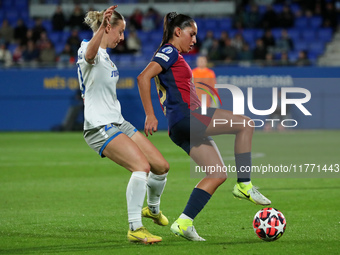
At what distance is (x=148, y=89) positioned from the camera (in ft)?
19.5

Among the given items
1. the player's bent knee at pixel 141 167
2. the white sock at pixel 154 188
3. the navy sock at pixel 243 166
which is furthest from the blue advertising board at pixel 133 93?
the player's bent knee at pixel 141 167

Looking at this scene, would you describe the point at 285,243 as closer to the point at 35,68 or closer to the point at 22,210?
the point at 22,210

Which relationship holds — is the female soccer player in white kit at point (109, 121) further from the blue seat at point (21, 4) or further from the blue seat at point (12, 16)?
the blue seat at point (21, 4)

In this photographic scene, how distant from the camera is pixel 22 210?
27.0 feet

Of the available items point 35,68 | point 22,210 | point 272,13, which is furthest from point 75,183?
point 272,13

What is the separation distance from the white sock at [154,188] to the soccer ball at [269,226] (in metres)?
1.09

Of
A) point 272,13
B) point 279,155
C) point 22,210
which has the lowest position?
point 279,155

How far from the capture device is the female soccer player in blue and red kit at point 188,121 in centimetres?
600

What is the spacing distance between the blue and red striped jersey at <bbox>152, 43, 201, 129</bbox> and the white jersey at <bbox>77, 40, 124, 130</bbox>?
0.49 metres

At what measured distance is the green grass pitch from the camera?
233 inches

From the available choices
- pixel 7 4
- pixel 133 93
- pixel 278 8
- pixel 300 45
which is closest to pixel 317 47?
pixel 300 45

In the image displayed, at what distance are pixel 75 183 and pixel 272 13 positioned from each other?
1650 cm

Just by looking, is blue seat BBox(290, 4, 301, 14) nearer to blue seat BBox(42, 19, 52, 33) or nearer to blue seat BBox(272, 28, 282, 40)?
blue seat BBox(272, 28, 282, 40)

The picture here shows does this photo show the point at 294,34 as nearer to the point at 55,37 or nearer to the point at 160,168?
the point at 55,37
